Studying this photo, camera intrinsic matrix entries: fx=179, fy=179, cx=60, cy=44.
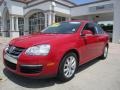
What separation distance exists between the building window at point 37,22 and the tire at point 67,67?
18.6 metres

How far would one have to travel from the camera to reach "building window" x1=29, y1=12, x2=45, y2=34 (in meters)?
23.3

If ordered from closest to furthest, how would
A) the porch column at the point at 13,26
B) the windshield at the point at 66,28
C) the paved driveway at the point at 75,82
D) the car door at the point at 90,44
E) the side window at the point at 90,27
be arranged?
the paved driveway at the point at 75,82 < the windshield at the point at 66,28 < the car door at the point at 90,44 < the side window at the point at 90,27 < the porch column at the point at 13,26

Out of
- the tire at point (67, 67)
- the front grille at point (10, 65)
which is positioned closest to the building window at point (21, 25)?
the front grille at point (10, 65)

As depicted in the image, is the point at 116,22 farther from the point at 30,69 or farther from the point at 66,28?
the point at 30,69

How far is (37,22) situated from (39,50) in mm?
20761

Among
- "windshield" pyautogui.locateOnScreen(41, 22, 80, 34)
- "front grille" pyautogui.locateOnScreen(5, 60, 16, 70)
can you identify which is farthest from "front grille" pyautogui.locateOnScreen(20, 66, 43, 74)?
"windshield" pyautogui.locateOnScreen(41, 22, 80, 34)

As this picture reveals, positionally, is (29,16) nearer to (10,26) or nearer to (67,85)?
(10,26)

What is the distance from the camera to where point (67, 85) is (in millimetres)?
4363

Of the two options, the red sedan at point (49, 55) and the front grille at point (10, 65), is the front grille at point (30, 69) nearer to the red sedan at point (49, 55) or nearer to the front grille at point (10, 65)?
the red sedan at point (49, 55)

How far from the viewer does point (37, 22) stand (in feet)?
80.2

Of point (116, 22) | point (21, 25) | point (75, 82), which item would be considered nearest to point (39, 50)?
point (75, 82)

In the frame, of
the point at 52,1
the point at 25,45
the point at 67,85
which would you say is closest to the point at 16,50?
the point at 25,45

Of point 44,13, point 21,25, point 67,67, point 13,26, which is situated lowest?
point 67,67

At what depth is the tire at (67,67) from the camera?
14.3ft
